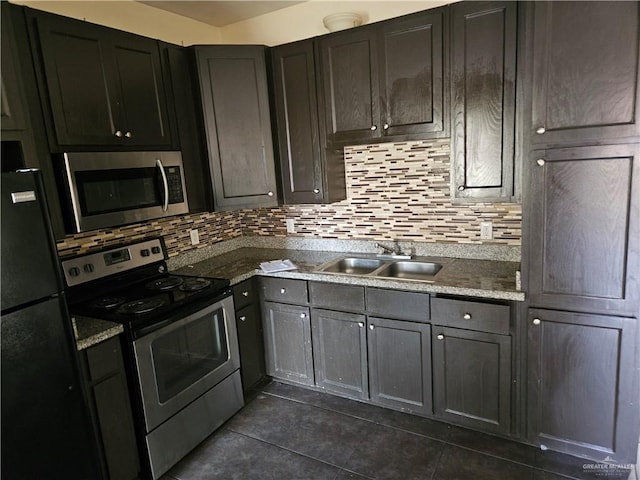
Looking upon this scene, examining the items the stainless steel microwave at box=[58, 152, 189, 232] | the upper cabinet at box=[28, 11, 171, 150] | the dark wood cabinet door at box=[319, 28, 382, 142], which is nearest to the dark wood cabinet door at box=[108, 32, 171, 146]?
the upper cabinet at box=[28, 11, 171, 150]

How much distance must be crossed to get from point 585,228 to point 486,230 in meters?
0.70

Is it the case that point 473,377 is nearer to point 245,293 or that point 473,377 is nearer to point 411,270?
point 411,270

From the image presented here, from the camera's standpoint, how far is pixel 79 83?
200cm

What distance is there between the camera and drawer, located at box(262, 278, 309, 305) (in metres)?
2.68

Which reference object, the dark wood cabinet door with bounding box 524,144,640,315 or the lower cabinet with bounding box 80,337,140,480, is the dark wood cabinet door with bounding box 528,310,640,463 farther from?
the lower cabinet with bounding box 80,337,140,480

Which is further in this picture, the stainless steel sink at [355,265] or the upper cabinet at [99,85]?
the stainless steel sink at [355,265]

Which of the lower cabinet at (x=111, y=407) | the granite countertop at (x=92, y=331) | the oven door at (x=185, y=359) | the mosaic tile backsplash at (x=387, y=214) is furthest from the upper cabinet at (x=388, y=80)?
the lower cabinet at (x=111, y=407)

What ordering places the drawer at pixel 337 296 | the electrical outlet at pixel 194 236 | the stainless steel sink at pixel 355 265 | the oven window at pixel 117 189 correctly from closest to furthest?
the oven window at pixel 117 189, the drawer at pixel 337 296, the stainless steel sink at pixel 355 265, the electrical outlet at pixel 194 236

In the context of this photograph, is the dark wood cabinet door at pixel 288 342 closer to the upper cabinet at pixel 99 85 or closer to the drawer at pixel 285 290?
the drawer at pixel 285 290

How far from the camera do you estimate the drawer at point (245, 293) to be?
2.67m

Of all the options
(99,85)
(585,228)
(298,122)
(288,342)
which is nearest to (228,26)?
(298,122)

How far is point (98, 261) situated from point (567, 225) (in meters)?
2.42

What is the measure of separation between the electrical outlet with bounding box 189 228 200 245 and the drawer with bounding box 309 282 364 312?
3.25ft

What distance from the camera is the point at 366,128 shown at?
2.51 meters
